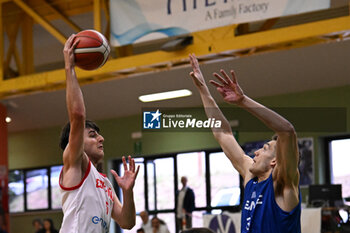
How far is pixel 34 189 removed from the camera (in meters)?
21.0

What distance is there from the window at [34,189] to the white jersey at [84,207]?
1616 cm

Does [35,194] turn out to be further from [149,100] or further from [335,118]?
[335,118]

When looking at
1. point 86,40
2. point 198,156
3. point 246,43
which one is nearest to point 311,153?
point 198,156

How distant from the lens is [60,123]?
19688mm

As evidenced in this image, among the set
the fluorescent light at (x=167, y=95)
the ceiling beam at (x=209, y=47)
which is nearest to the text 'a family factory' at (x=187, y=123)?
the ceiling beam at (x=209, y=47)

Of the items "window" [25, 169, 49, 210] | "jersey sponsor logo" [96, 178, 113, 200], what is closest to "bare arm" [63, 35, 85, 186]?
"jersey sponsor logo" [96, 178, 113, 200]

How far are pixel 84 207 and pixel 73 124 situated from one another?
589 millimetres

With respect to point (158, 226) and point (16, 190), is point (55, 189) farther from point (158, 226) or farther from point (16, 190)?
point (158, 226)

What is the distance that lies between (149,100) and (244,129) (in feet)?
9.90

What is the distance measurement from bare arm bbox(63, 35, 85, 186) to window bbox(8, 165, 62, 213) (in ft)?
53.4

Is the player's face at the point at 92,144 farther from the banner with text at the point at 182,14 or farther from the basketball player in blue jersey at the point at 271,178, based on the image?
the banner with text at the point at 182,14

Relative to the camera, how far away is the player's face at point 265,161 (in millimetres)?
4535

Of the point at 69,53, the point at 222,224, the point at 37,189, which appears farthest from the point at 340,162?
the point at 69,53

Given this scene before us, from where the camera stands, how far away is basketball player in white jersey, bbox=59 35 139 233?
4.18 metres
